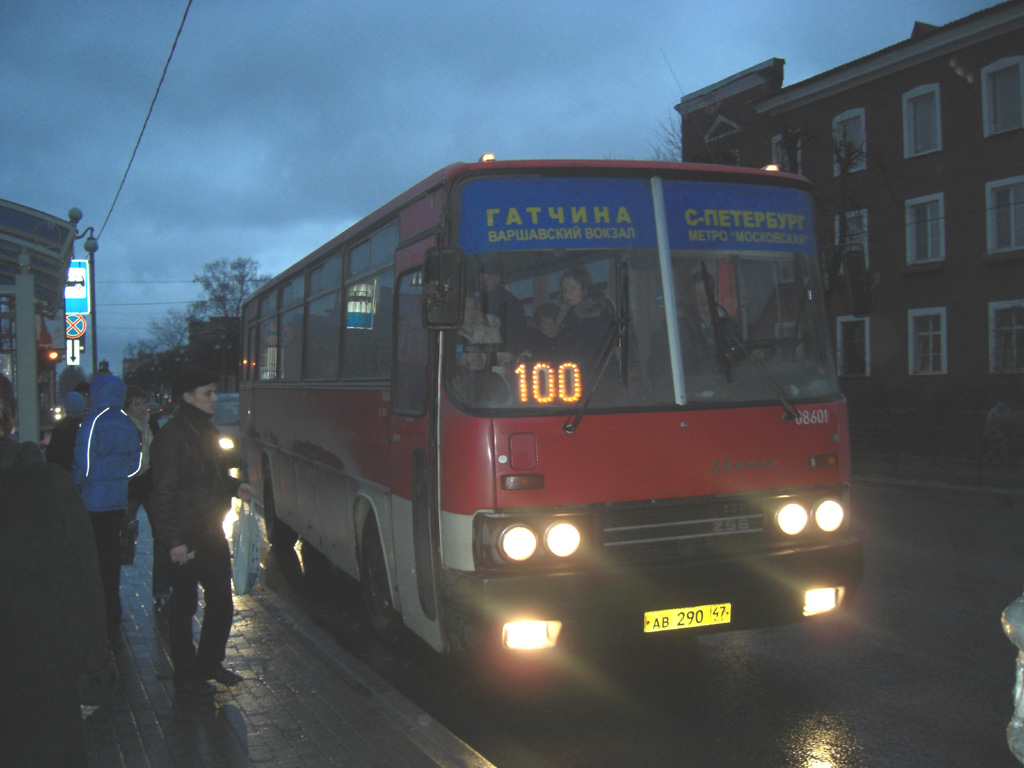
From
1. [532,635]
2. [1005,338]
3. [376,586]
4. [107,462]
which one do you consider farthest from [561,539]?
[1005,338]

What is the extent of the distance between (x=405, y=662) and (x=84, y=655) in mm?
4361

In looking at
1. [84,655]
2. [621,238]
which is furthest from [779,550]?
[84,655]

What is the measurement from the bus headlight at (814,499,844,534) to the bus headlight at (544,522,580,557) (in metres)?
1.49

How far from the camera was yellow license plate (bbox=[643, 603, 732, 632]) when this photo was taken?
5.12m

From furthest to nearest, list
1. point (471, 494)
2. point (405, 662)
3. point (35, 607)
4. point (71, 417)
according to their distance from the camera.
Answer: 1. point (71, 417)
2. point (405, 662)
3. point (471, 494)
4. point (35, 607)

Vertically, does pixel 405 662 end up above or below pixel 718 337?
below

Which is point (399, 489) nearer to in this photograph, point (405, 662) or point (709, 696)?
point (405, 662)

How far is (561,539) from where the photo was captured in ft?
16.5

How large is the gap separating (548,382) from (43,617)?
10.1 feet

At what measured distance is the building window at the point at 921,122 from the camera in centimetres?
3094

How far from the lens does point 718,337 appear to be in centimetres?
548

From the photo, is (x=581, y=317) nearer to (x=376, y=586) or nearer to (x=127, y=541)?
(x=376, y=586)

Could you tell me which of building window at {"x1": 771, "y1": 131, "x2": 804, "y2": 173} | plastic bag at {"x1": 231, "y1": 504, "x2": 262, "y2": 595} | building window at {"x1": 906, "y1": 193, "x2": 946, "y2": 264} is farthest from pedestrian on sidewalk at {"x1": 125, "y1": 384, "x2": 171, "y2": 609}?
building window at {"x1": 906, "y1": 193, "x2": 946, "y2": 264}

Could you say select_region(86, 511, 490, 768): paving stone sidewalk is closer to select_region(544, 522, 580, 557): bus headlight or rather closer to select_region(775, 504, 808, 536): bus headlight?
select_region(544, 522, 580, 557): bus headlight
